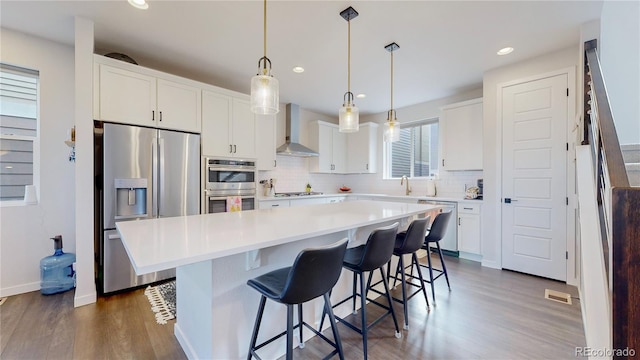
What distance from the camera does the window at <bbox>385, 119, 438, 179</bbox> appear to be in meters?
5.02

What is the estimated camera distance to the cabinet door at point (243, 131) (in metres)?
3.77

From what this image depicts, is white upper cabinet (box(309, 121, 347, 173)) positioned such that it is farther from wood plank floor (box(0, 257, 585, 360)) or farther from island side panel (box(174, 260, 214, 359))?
island side panel (box(174, 260, 214, 359))

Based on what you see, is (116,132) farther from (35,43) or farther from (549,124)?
(549,124)

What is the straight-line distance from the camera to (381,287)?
2.74 m

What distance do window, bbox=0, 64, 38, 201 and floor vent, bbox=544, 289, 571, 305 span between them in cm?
564

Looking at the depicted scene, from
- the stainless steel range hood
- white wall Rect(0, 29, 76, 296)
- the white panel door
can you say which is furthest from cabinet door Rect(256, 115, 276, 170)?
the white panel door

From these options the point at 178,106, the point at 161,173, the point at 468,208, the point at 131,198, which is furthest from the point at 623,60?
the point at 131,198

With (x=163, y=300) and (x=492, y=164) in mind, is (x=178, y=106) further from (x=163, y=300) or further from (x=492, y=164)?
(x=492, y=164)

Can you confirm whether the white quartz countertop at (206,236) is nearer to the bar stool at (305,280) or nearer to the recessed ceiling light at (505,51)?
the bar stool at (305,280)

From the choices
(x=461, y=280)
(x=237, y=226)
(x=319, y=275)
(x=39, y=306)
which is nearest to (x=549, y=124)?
(x=461, y=280)

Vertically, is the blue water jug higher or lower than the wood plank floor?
higher

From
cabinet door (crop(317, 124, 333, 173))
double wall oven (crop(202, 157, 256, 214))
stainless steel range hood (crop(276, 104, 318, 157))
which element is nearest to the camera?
double wall oven (crop(202, 157, 256, 214))

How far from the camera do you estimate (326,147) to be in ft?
18.2

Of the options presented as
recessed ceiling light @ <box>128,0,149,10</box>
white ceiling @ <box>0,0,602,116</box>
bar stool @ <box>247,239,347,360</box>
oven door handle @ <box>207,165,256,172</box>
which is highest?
white ceiling @ <box>0,0,602,116</box>
